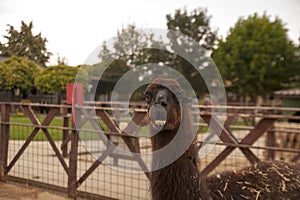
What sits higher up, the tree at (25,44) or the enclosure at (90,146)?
the tree at (25,44)

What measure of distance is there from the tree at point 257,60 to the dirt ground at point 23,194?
29257 mm

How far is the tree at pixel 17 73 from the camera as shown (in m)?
Result: 5.34

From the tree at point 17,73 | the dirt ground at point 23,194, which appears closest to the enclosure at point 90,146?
the dirt ground at point 23,194

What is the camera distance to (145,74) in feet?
13.5

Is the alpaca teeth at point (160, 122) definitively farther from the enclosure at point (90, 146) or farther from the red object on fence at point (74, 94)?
the red object on fence at point (74, 94)

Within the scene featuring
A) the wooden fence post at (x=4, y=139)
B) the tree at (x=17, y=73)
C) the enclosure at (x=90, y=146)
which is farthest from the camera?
the wooden fence post at (x=4, y=139)

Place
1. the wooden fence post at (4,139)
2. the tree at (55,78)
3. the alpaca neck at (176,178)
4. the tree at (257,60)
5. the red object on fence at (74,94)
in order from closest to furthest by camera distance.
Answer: the alpaca neck at (176,178) → the red object on fence at (74,94) → the tree at (55,78) → the wooden fence post at (4,139) → the tree at (257,60)

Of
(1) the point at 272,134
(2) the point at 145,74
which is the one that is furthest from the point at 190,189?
(1) the point at 272,134

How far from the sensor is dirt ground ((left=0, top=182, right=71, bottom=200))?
16.3 ft

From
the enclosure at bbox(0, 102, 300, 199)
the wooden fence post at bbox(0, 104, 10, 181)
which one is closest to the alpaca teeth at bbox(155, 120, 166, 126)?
the enclosure at bbox(0, 102, 300, 199)

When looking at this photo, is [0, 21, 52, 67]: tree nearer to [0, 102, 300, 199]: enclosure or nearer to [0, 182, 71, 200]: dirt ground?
[0, 102, 300, 199]: enclosure

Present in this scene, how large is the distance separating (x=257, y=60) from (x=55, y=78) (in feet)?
97.5

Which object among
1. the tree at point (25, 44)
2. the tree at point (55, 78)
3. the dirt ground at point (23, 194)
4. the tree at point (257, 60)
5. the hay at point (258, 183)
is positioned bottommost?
the dirt ground at point (23, 194)

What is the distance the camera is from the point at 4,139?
19.5 ft
